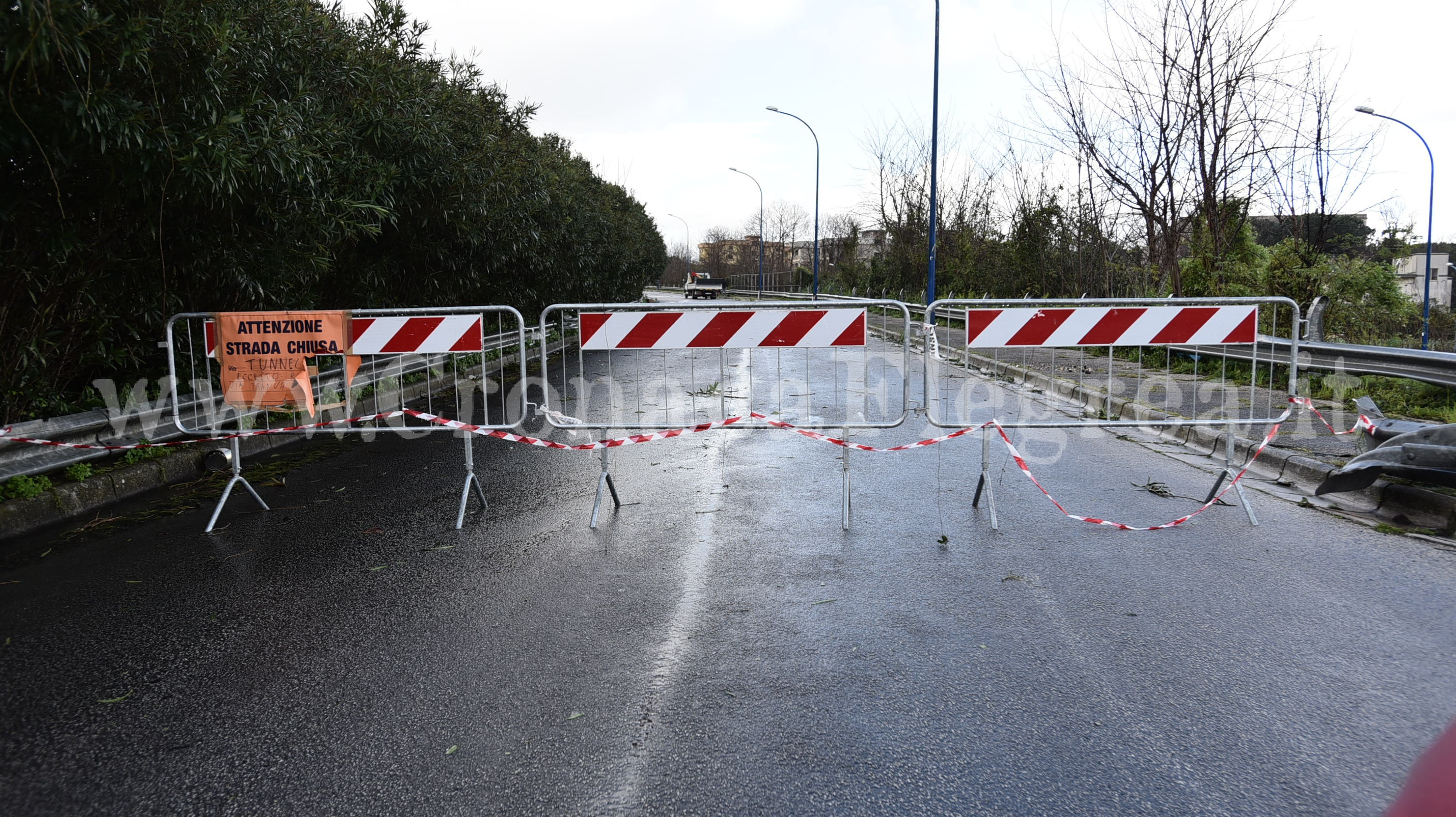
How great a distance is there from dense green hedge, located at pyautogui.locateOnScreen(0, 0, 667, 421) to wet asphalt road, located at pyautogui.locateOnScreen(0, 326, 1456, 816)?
2.15 m

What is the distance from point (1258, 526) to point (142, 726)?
6.25 metres

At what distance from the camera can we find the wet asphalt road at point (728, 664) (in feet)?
9.60

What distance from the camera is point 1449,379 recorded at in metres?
7.99

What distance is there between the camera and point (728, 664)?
3863 millimetres

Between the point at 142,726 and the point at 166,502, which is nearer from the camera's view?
the point at 142,726

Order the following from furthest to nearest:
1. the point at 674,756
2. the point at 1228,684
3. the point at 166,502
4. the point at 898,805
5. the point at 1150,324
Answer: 1. the point at 166,502
2. the point at 1150,324
3. the point at 1228,684
4. the point at 674,756
5. the point at 898,805

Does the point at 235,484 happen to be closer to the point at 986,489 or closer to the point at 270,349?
the point at 270,349

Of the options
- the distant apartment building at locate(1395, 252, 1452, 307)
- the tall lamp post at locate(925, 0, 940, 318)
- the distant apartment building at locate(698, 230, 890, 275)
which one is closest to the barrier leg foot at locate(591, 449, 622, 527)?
the tall lamp post at locate(925, 0, 940, 318)

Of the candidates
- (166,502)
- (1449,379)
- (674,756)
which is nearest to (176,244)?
(166,502)

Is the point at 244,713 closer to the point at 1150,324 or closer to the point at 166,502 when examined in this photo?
the point at 166,502

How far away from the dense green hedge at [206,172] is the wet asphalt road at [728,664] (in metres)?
2.15

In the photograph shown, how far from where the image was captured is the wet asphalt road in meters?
2.93

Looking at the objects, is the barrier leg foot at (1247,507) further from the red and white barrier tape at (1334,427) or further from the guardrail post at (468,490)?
the guardrail post at (468,490)

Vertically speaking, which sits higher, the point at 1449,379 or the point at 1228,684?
the point at 1449,379
